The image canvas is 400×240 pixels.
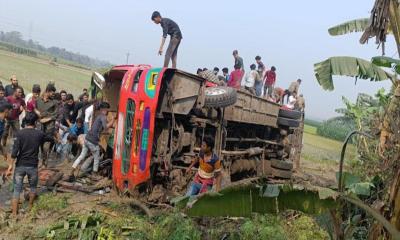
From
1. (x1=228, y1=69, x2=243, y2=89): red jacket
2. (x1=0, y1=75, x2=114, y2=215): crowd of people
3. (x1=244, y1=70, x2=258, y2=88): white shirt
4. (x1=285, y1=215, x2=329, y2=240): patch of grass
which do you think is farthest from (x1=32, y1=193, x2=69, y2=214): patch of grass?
(x1=244, y1=70, x2=258, y2=88): white shirt

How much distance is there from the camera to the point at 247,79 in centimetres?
1326

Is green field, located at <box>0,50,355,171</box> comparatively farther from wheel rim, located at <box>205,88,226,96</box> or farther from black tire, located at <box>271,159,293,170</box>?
wheel rim, located at <box>205,88,226,96</box>

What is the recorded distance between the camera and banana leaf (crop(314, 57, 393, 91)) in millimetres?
4836

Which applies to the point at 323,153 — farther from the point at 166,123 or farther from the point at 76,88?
the point at 76,88

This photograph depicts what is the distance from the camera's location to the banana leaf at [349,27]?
7.32 m

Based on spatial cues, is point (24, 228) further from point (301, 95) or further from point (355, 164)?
point (301, 95)

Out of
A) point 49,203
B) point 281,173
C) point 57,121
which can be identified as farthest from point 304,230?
point 57,121

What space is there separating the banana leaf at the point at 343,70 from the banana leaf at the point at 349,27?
2.13 metres

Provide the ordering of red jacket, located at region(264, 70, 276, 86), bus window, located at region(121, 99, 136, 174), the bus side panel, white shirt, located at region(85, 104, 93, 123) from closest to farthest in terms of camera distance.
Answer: the bus side panel, bus window, located at region(121, 99, 136, 174), white shirt, located at region(85, 104, 93, 123), red jacket, located at region(264, 70, 276, 86)

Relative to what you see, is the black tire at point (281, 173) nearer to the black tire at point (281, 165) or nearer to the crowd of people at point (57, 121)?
the black tire at point (281, 165)

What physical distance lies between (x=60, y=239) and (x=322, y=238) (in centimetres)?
374

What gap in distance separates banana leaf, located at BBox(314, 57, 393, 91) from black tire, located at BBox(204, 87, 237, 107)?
285 cm

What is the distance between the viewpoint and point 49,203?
710cm

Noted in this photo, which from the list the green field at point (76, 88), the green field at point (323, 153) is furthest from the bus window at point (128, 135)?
the green field at point (76, 88)
